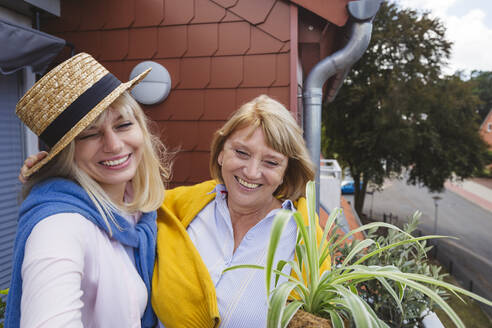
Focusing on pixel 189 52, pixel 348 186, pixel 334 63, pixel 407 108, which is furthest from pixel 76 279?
pixel 348 186

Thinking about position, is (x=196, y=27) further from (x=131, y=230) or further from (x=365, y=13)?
(x=131, y=230)

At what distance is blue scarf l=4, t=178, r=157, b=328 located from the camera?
0.84 metres

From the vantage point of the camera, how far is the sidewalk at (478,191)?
19.4m

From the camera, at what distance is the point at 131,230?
1.12m

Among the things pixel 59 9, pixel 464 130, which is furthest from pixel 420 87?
pixel 59 9

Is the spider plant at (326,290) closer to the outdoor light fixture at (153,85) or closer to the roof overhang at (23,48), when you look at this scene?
the outdoor light fixture at (153,85)

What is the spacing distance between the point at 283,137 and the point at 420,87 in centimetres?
1128

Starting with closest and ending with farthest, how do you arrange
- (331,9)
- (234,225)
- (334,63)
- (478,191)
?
1. (234,225)
2. (331,9)
3. (334,63)
4. (478,191)

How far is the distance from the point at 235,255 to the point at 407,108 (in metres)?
10.7

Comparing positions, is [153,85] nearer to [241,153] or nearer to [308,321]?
[241,153]

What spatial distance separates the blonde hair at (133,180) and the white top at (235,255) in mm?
246

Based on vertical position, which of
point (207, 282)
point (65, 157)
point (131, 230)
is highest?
point (65, 157)

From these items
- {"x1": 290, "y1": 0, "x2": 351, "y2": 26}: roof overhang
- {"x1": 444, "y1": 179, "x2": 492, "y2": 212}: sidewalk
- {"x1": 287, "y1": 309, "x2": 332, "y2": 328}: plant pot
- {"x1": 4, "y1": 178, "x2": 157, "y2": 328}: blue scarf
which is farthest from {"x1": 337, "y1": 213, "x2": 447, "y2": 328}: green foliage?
{"x1": 444, "y1": 179, "x2": 492, "y2": 212}: sidewalk

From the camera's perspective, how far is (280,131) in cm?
127
